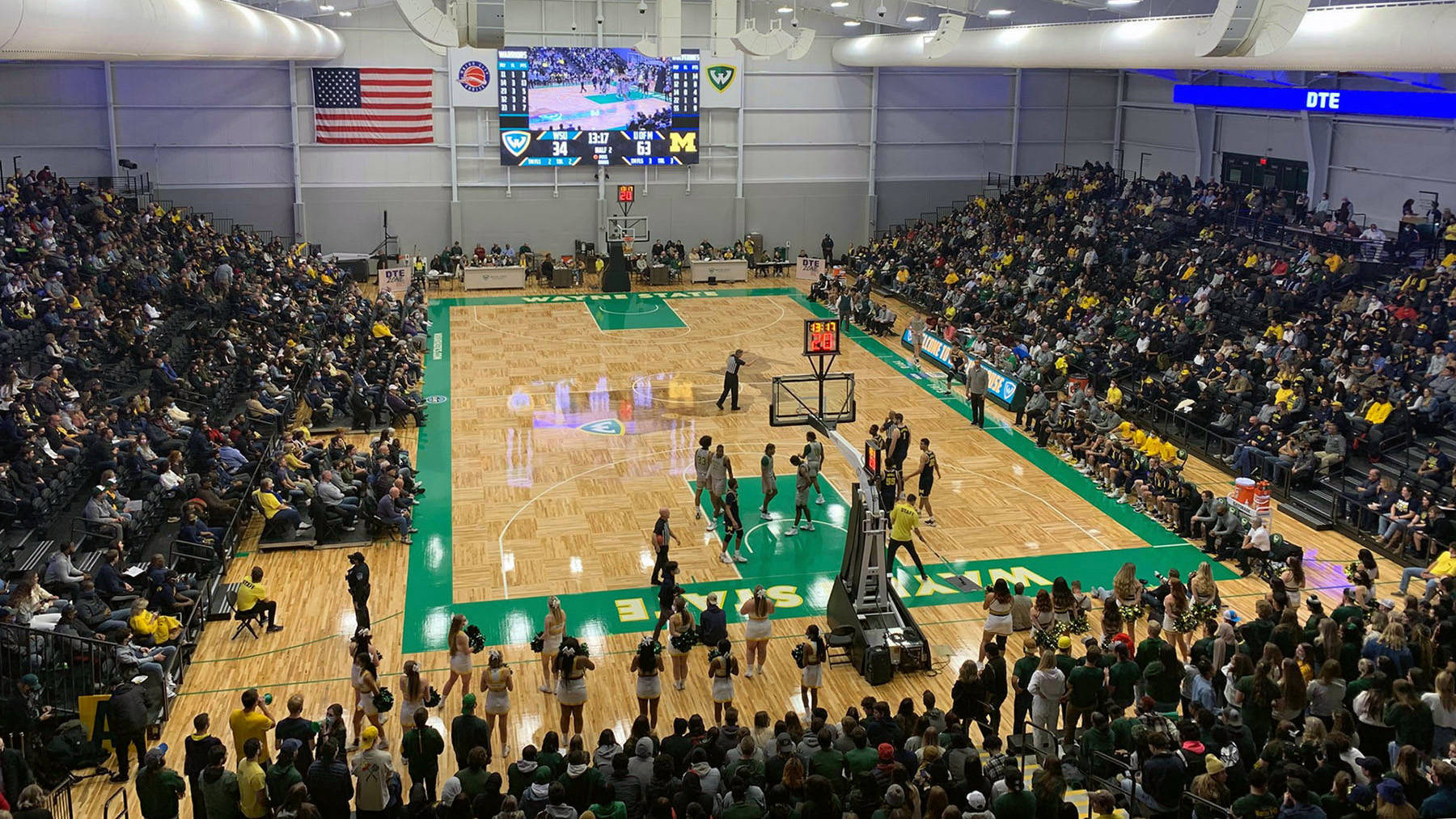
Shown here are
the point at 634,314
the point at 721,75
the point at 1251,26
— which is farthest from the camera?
the point at 721,75

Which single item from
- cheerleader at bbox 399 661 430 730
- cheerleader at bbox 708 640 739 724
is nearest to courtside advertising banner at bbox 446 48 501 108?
cheerleader at bbox 708 640 739 724

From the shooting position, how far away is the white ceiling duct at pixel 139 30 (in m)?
15.7

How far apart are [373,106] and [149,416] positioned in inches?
904

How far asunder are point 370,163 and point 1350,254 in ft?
97.6

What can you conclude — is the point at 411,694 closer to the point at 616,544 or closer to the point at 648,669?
the point at 648,669

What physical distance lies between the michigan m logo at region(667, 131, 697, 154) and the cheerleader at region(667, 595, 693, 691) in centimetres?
3086

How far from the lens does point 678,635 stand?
14367mm

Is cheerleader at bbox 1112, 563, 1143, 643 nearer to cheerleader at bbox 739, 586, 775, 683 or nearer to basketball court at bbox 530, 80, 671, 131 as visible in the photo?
cheerleader at bbox 739, 586, 775, 683

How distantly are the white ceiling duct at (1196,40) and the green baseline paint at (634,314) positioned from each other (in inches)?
432

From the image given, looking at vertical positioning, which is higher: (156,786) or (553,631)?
(553,631)

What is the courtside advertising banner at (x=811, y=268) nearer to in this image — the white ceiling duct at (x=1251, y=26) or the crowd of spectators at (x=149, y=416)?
the crowd of spectators at (x=149, y=416)

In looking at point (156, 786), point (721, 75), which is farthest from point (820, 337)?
point (721, 75)

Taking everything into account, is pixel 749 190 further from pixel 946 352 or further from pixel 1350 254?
pixel 1350 254

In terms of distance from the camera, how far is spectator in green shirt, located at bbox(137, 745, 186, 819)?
10562 mm
